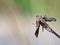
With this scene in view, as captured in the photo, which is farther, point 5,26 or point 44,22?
point 5,26

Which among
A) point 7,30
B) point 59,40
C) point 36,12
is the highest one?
point 36,12

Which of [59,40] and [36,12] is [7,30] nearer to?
[36,12]

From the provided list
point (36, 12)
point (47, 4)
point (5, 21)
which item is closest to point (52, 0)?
point (47, 4)

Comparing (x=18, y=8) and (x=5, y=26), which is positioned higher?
(x=18, y=8)

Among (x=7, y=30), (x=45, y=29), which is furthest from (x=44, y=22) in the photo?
(x=7, y=30)

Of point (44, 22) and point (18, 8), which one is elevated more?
point (18, 8)

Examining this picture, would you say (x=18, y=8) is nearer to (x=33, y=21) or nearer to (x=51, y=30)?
(x=33, y=21)
